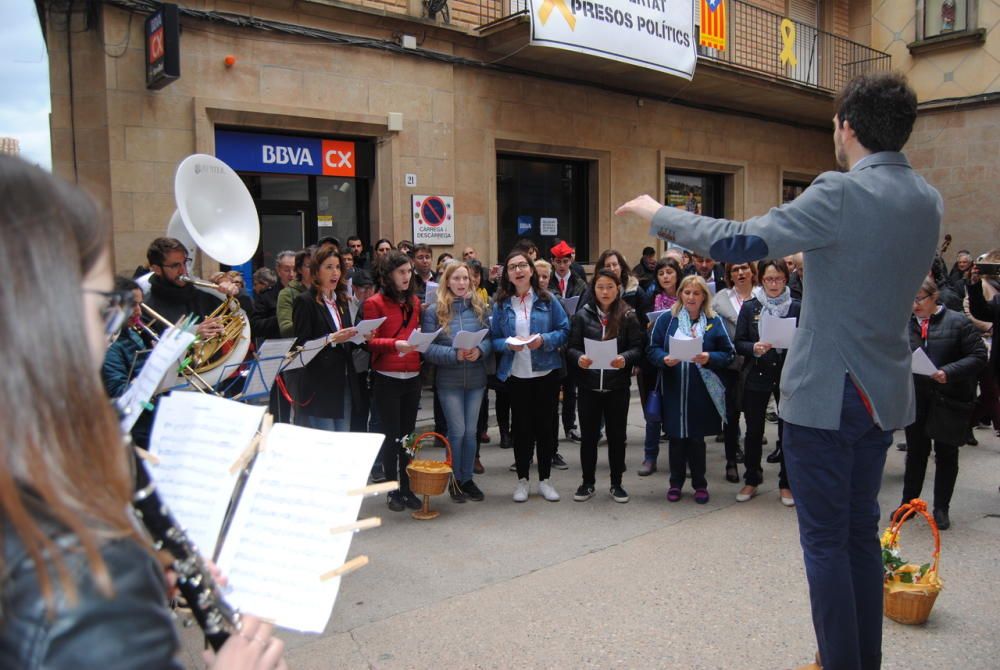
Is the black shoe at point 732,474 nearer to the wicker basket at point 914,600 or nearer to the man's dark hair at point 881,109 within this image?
the wicker basket at point 914,600

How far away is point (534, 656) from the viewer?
Result: 134 inches

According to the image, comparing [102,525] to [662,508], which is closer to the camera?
[102,525]

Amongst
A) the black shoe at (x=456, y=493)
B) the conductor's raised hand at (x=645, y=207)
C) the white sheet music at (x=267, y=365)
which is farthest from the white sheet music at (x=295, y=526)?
the black shoe at (x=456, y=493)

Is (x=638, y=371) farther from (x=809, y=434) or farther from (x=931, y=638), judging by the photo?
(x=809, y=434)

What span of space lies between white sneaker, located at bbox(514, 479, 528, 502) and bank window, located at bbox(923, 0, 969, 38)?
17270 mm

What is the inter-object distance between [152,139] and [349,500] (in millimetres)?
8516

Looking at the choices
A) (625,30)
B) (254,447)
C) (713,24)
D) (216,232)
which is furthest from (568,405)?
(713,24)

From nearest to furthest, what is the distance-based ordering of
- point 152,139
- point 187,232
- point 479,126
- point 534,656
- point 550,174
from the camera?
1. point 534,656
2. point 187,232
3. point 152,139
4. point 479,126
5. point 550,174

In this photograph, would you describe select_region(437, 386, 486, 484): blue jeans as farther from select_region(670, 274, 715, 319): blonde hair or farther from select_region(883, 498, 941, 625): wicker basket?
select_region(883, 498, 941, 625): wicker basket

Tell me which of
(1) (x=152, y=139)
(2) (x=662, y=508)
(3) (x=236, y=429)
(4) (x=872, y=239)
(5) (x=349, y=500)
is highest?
(1) (x=152, y=139)

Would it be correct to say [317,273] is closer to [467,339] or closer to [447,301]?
[447,301]

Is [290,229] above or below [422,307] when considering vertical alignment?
above

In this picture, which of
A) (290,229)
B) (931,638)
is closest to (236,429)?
(931,638)

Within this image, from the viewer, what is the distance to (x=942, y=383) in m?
5.01
